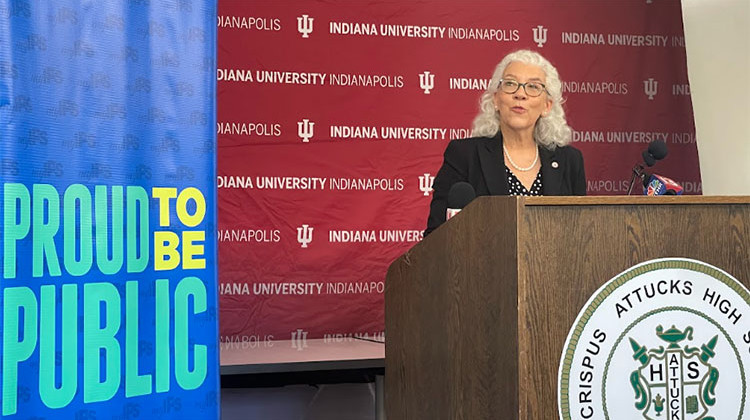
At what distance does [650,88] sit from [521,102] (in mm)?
1737

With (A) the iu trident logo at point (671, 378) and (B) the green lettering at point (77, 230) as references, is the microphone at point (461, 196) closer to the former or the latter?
(A) the iu trident logo at point (671, 378)

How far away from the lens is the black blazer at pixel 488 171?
2.84m

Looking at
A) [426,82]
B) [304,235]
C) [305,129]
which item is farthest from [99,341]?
[426,82]

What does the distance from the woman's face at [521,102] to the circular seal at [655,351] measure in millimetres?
1340

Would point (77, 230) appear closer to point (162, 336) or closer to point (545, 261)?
point (162, 336)

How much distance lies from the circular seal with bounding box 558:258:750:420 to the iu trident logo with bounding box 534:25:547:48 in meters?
2.80

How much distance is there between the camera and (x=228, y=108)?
3.83 meters

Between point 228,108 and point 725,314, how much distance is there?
2.63 m

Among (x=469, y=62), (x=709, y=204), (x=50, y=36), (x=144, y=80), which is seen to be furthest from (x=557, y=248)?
(x=469, y=62)

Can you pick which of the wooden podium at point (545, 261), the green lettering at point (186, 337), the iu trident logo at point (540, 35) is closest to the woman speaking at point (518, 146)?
the wooden podium at point (545, 261)

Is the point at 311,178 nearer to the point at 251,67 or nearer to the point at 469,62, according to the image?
the point at 251,67

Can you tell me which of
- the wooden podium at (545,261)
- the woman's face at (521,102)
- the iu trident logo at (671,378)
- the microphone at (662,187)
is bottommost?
the iu trident logo at (671,378)

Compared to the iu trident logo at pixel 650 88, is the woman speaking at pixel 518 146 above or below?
below

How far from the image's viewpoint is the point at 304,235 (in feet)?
Result: 12.8
